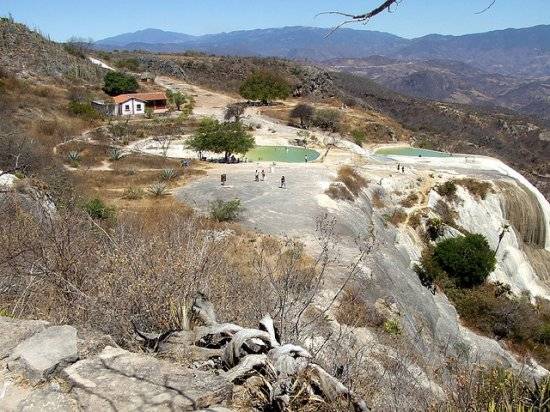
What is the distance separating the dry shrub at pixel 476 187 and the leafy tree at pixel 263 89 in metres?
31.8

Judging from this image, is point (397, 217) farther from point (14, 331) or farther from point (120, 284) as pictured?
point (14, 331)

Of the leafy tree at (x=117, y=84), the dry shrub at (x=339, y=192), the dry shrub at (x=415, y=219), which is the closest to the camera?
the dry shrub at (x=339, y=192)

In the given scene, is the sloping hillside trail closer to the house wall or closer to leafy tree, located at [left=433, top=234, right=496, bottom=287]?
leafy tree, located at [left=433, top=234, right=496, bottom=287]

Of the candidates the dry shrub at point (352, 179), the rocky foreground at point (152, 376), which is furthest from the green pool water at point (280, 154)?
the rocky foreground at point (152, 376)

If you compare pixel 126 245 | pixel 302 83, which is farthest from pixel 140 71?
pixel 126 245

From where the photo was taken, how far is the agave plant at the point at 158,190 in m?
24.1

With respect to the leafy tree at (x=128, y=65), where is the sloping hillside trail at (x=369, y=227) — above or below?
below

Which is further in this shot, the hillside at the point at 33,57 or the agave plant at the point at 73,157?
the hillside at the point at 33,57

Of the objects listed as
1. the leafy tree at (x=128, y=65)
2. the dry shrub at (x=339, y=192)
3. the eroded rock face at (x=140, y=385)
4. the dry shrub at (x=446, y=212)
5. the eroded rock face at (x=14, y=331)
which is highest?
the leafy tree at (x=128, y=65)

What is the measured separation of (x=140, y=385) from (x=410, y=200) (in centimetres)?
2975

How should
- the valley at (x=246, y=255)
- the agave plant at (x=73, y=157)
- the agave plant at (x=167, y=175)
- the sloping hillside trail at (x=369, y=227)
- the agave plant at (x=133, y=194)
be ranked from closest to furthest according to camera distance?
1. the valley at (x=246, y=255)
2. the sloping hillside trail at (x=369, y=227)
3. the agave plant at (x=133, y=194)
4. the agave plant at (x=167, y=175)
5. the agave plant at (x=73, y=157)

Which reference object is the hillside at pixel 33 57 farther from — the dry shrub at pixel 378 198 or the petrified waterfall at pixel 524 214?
the petrified waterfall at pixel 524 214

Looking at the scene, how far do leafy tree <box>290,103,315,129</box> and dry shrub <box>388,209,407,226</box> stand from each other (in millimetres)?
26404

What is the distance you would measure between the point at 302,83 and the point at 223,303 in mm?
74176
